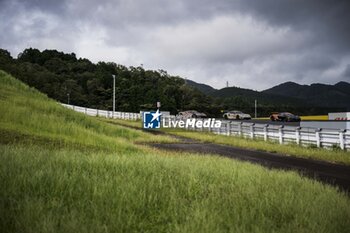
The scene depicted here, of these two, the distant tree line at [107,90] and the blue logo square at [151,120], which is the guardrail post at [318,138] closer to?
the blue logo square at [151,120]

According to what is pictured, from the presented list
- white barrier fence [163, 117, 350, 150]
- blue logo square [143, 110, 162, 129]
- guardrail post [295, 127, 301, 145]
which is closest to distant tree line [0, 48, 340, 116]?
blue logo square [143, 110, 162, 129]

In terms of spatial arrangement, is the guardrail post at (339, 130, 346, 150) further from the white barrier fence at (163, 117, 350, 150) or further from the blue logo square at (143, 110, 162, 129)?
the blue logo square at (143, 110, 162, 129)

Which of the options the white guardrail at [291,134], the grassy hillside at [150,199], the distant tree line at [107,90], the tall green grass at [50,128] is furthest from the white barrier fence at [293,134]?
the distant tree line at [107,90]

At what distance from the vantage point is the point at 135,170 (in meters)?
8.05

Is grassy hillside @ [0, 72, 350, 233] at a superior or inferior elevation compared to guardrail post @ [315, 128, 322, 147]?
inferior

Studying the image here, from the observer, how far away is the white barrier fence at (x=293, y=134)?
725 inches

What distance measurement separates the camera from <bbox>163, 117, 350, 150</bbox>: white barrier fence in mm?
18406

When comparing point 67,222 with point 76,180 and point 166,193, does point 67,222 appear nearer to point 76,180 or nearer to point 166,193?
point 76,180

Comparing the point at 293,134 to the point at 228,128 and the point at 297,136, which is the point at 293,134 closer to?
the point at 297,136

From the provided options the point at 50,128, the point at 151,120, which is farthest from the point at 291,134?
the point at 151,120

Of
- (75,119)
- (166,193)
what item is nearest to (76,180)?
(166,193)

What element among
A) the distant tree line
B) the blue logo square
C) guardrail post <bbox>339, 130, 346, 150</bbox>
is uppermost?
the distant tree line

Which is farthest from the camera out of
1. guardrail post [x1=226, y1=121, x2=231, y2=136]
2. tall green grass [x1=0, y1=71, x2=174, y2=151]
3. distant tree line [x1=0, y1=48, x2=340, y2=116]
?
distant tree line [x1=0, y1=48, x2=340, y2=116]

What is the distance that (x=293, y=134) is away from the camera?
22219 mm
